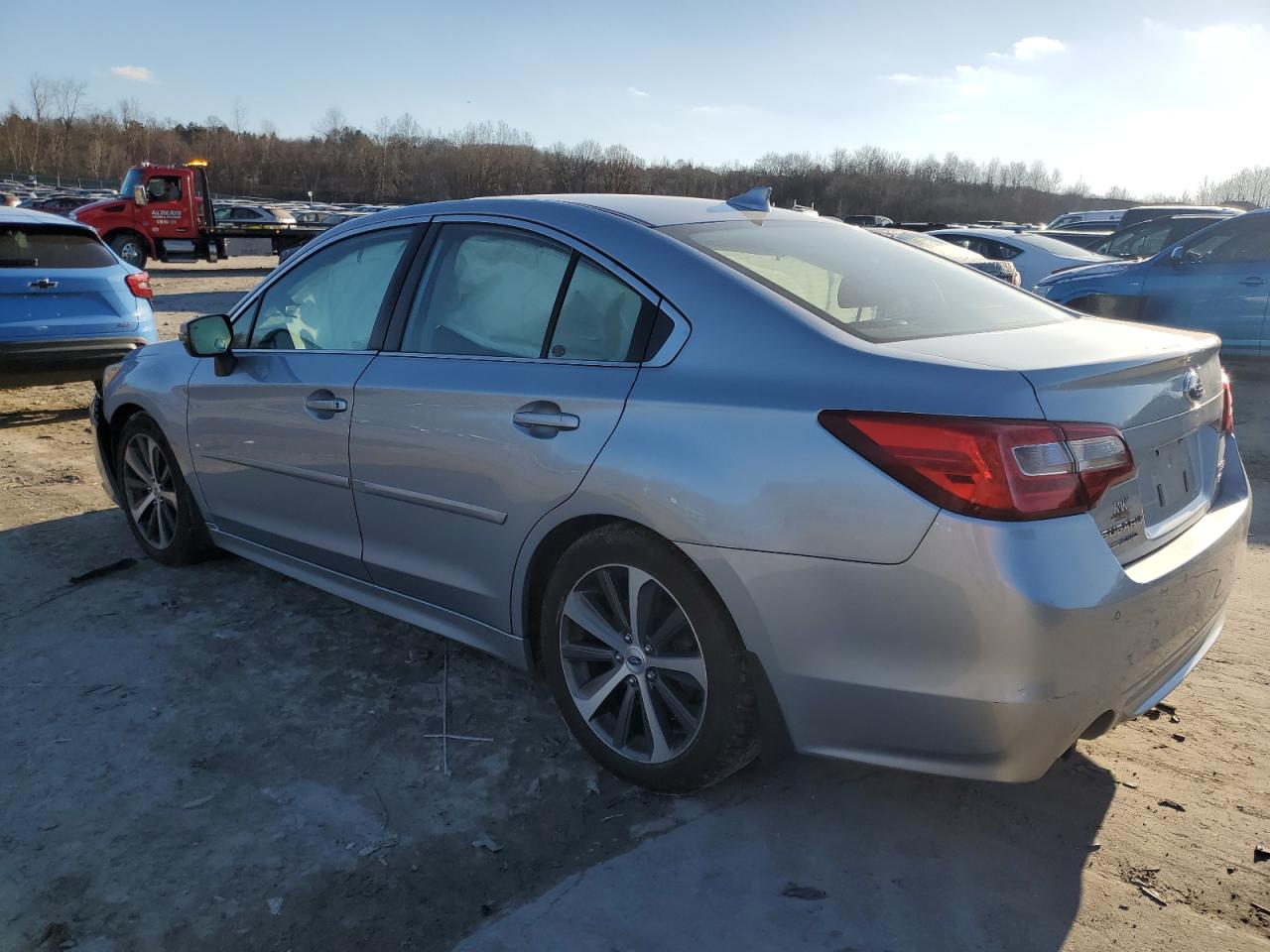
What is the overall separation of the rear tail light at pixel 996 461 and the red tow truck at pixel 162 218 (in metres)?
24.2

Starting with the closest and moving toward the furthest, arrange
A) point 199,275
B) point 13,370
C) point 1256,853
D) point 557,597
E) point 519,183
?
point 1256,853
point 557,597
point 13,370
point 199,275
point 519,183

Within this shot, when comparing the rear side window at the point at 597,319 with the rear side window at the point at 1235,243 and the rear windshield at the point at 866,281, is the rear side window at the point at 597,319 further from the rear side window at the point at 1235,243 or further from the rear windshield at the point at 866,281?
the rear side window at the point at 1235,243

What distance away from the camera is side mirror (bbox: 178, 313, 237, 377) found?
3896 millimetres

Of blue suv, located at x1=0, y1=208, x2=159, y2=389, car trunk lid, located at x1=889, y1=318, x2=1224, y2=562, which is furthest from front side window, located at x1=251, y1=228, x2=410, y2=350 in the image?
blue suv, located at x1=0, y1=208, x2=159, y2=389

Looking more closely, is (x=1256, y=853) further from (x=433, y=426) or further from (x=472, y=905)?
(x=433, y=426)

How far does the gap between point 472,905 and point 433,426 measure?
4.59 ft

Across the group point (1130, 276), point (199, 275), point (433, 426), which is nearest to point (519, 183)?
point (199, 275)

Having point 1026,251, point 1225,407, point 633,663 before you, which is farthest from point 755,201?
point 1026,251

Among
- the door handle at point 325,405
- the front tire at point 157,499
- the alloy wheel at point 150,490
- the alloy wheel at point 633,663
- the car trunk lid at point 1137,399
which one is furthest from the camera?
the alloy wheel at point 150,490

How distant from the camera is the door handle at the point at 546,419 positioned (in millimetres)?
2682

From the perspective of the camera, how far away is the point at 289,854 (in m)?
2.50

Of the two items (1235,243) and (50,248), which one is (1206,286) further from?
(50,248)

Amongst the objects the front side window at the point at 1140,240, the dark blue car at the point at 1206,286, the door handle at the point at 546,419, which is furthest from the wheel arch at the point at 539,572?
the front side window at the point at 1140,240

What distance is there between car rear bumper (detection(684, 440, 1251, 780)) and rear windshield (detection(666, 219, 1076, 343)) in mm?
638
